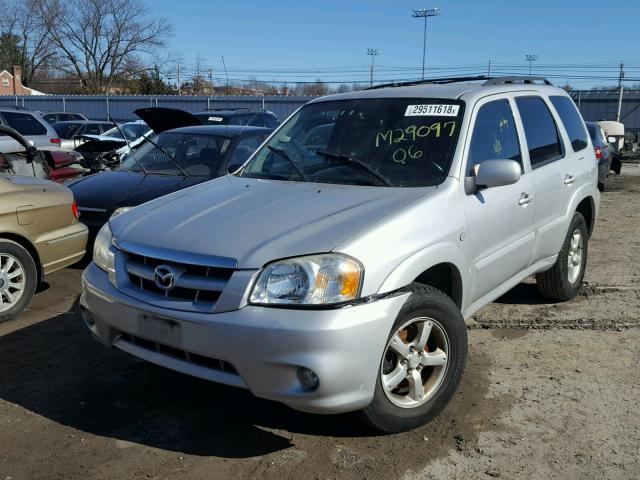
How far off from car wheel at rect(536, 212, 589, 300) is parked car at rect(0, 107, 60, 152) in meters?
10.8

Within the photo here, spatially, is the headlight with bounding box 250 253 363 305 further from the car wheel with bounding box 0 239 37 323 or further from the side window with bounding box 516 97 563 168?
the car wheel with bounding box 0 239 37 323

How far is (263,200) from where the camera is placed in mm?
3801

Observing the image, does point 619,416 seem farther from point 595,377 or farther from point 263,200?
point 263,200

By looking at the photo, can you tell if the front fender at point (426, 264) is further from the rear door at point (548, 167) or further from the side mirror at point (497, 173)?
the rear door at point (548, 167)

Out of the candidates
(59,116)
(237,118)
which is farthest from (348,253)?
(59,116)

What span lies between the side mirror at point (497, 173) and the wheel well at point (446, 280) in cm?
57

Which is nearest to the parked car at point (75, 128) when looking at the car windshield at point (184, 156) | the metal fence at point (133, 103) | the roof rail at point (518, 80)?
the metal fence at point (133, 103)

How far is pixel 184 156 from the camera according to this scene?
25.1 feet

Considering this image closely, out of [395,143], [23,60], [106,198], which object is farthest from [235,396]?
[23,60]

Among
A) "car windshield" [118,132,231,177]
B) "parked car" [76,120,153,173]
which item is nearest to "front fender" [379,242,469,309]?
"car windshield" [118,132,231,177]

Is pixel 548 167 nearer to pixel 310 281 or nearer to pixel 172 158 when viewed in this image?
pixel 310 281

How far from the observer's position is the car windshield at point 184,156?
7.42 m

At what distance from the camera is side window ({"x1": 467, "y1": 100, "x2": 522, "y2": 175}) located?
4105 mm

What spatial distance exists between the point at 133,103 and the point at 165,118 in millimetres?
29688
